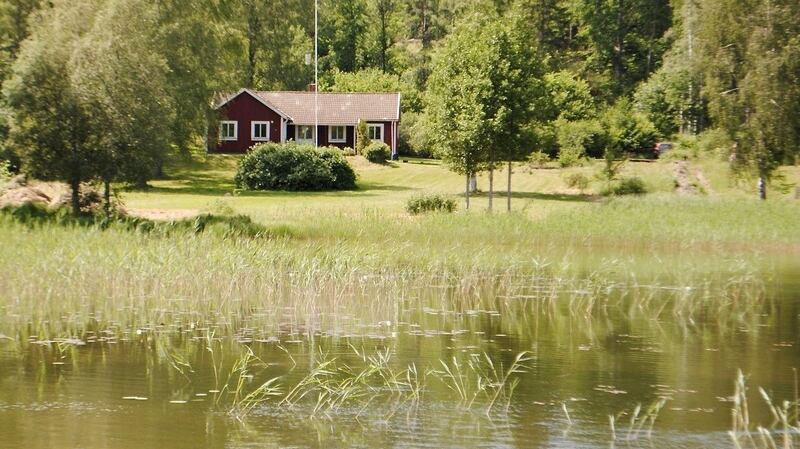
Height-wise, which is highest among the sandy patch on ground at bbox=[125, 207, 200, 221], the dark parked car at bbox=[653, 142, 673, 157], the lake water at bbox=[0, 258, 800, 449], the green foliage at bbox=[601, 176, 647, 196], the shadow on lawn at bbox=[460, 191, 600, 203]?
the dark parked car at bbox=[653, 142, 673, 157]

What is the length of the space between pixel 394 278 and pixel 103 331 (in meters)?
6.19

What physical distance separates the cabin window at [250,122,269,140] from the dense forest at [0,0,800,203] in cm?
633

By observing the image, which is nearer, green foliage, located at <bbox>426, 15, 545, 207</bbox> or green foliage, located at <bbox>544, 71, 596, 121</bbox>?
green foliage, located at <bbox>426, 15, 545, 207</bbox>

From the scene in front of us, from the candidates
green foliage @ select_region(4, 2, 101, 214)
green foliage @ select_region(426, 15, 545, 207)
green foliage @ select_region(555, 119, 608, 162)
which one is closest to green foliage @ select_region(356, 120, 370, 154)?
green foliage @ select_region(555, 119, 608, 162)

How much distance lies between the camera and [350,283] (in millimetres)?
19016

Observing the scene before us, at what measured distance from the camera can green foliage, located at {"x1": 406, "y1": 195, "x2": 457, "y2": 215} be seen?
122ft

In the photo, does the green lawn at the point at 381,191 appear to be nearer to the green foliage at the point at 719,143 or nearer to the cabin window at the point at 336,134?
the green foliage at the point at 719,143

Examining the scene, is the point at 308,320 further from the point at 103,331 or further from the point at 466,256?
the point at 466,256

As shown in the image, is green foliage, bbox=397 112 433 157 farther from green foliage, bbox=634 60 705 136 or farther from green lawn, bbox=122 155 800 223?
green foliage, bbox=634 60 705 136

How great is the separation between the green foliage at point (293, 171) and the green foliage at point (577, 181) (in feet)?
32.8

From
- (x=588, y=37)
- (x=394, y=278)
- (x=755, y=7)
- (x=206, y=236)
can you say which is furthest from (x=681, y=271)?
(x=588, y=37)

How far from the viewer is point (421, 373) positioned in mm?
13758

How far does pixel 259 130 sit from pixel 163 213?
32.5 metres

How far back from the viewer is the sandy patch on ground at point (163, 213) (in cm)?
3459
